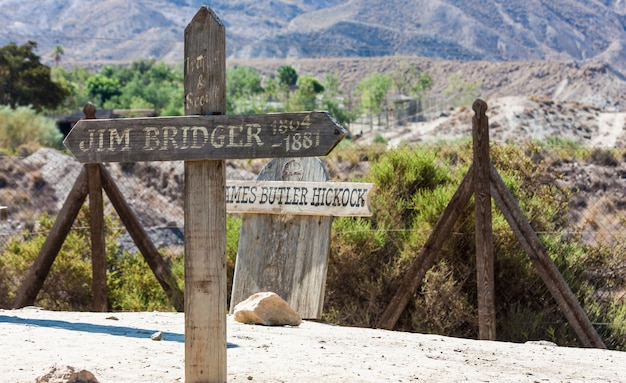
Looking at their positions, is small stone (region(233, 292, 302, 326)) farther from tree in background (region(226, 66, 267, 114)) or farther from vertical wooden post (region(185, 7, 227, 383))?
tree in background (region(226, 66, 267, 114))

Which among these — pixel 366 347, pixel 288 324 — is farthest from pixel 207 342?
pixel 288 324

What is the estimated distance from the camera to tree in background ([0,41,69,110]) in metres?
50.7

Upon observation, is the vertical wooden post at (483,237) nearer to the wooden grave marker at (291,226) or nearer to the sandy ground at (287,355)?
the sandy ground at (287,355)

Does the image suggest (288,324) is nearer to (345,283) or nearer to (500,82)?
(345,283)

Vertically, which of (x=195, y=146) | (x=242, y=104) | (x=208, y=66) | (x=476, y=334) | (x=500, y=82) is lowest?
(x=476, y=334)

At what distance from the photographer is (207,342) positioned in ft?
16.8

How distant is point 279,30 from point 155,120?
194477 millimetres

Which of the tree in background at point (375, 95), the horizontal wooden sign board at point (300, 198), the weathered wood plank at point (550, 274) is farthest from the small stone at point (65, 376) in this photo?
the tree in background at point (375, 95)

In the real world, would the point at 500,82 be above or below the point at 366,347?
above

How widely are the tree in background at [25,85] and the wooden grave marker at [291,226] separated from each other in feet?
143

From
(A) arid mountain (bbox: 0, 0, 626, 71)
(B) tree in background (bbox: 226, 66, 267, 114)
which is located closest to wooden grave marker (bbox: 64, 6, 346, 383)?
(B) tree in background (bbox: 226, 66, 267, 114)

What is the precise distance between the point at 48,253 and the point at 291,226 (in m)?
2.42

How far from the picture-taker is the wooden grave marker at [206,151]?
5023 millimetres

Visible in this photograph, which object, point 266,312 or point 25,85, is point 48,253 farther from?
point 25,85
